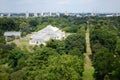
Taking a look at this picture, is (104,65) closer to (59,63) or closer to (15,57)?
(59,63)

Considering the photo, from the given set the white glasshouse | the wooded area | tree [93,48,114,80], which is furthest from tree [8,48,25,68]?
the white glasshouse

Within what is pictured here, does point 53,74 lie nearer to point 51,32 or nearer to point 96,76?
point 96,76

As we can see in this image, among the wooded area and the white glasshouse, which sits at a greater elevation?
the wooded area

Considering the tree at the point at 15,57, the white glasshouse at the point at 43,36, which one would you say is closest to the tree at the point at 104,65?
the tree at the point at 15,57

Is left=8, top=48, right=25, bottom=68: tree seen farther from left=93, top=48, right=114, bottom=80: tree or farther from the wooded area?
left=93, top=48, right=114, bottom=80: tree

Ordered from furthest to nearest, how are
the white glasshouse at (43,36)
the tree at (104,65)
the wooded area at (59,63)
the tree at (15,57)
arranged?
the white glasshouse at (43,36), the tree at (15,57), the tree at (104,65), the wooded area at (59,63)

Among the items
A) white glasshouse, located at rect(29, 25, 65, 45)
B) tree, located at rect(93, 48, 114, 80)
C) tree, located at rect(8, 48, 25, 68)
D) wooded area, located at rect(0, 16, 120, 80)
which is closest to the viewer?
wooded area, located at rect(0, 16, 120, 80)

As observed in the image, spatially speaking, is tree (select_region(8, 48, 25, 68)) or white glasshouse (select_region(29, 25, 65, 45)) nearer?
tree (select_region(8, 48, 25, 68))

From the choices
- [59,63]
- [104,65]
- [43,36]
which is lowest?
[43,36]

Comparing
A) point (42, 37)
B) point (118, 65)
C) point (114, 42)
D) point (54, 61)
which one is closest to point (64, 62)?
point (54, 61)

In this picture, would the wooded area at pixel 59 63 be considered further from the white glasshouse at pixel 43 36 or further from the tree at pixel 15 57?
the white glasshouse at pixel 43 36

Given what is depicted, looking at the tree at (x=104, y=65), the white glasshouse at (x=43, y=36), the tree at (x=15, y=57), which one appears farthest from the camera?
the white glasshouse at (x=43, y=36)

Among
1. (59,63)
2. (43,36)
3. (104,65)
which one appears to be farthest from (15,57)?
(43,36)
